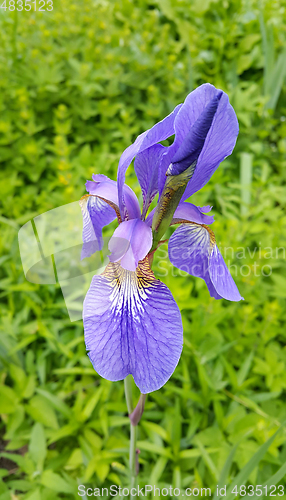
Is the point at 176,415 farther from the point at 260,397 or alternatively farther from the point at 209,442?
the point at 260,397

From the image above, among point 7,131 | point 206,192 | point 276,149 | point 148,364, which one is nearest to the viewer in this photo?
point 148,364

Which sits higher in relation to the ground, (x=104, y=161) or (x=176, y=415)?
(x=104, y=161)

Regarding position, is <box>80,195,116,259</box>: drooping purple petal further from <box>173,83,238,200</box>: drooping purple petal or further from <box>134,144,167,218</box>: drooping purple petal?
<box>173,83,238,200</box>: drooping purple petal

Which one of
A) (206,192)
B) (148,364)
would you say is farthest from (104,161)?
(148,364)

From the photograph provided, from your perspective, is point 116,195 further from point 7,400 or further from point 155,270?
point 7,400

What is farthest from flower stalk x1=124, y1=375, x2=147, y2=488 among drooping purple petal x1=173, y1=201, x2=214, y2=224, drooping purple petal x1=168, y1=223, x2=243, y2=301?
drooping purple petal x1=173, y1=201, x2=214, y2=224

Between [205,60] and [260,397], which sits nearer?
[260,397]
